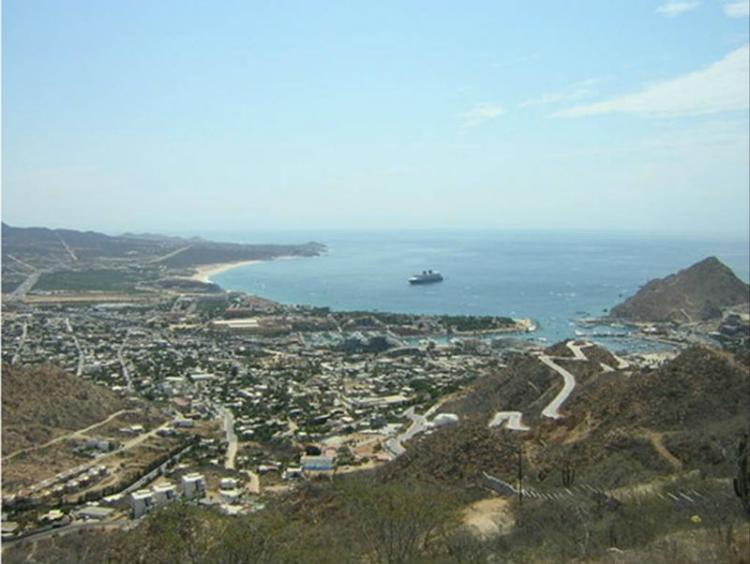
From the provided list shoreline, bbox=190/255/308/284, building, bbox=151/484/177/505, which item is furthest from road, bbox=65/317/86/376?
shoreline, bbox=190/255/308/284

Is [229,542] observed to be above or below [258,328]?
above

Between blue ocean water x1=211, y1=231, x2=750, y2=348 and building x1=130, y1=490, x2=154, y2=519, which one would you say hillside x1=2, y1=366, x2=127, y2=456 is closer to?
building x1=130, y1=490, x2=154, y2=519

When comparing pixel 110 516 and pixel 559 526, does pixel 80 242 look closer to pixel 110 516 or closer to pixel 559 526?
pixel 110 516

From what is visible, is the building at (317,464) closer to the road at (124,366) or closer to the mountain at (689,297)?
the road at (124,366)

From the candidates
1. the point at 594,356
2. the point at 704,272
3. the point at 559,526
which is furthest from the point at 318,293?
the point at 559,526

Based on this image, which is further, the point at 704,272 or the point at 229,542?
the point at 704,272

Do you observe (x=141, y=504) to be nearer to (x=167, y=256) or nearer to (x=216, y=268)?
(x=216, y=268)
